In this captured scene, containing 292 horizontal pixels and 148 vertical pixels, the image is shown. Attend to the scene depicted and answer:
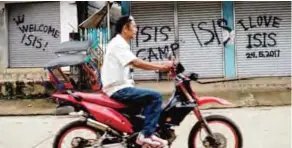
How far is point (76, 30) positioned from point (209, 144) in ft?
33.1

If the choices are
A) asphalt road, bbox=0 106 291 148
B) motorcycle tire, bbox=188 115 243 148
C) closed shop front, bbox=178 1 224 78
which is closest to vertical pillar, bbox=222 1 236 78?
closed shop front, bbox=178 1 224 78

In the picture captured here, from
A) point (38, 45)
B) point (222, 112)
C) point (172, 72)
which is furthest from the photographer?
point (38, 45)

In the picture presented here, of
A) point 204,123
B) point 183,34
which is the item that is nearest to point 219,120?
point 204,123

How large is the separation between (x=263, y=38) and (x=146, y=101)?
1043cm

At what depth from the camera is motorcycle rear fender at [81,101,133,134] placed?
5723mm

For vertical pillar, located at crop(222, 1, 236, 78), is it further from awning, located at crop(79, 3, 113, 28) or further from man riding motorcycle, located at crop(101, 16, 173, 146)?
man riding motorcycle, located at crop(101, 16, 173, 146)

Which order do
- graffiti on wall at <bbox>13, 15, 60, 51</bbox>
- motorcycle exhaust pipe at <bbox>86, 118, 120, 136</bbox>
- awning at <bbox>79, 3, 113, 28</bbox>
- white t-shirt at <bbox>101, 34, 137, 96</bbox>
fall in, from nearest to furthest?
white t-shirt at <bbox>101, 34, 137, 96</bbox>, motorcycle exhaust pipe at <bbox>86, 118, 120, 136</bbox>, awning at <bbox>79, 3, 113, 28</bbox>, graffiti on wall at <bbox>13, 15, 60, 51</bbox>

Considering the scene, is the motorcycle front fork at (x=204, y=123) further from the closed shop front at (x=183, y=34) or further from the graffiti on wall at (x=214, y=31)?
the graffiti on wall at (x=214, y=31)

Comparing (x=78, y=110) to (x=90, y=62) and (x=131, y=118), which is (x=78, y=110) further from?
(x=90, y=62)

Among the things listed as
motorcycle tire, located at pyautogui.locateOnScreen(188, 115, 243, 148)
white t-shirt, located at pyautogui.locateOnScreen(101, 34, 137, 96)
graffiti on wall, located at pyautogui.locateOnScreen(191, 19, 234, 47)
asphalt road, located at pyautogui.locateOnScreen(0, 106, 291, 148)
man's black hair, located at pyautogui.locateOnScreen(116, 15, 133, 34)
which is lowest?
asphalt road, located at pyautogui.locateOnScreen(0, 106, 291, 148)

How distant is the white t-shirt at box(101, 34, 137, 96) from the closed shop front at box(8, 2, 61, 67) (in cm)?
1092

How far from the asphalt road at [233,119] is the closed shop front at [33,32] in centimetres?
566

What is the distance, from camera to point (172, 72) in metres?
5.72

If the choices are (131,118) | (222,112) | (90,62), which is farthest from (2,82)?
(131,118)
